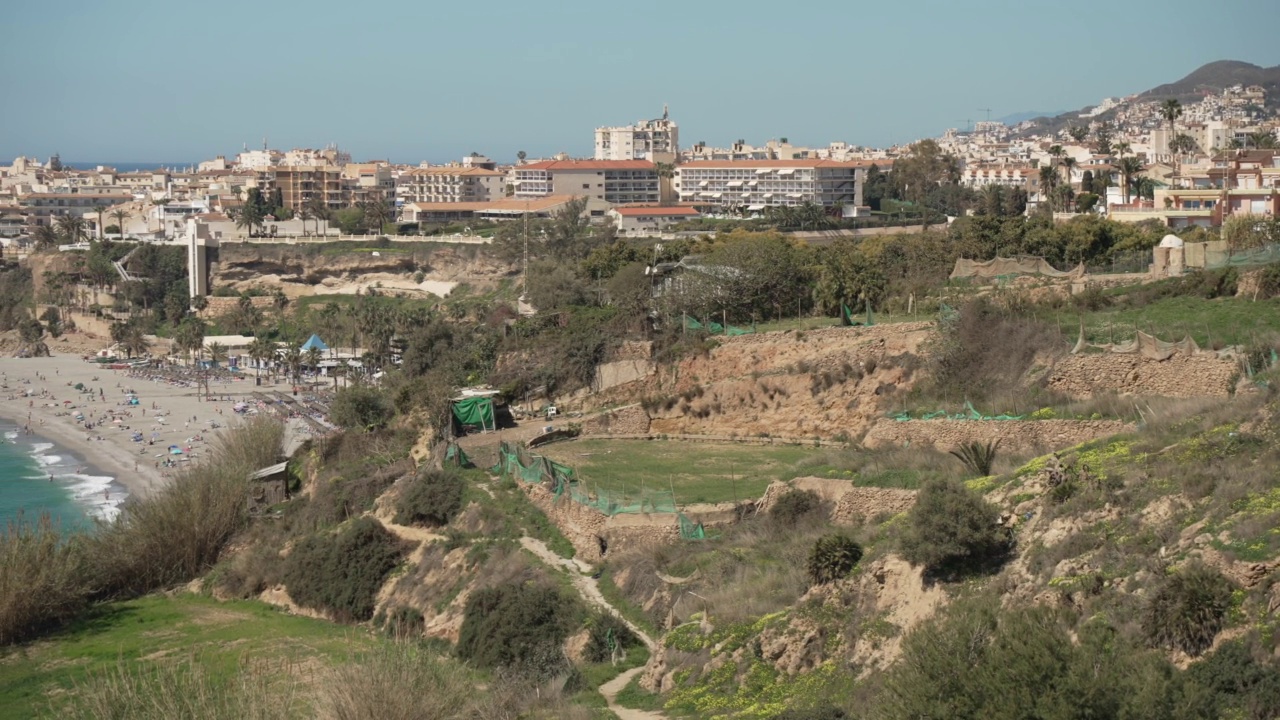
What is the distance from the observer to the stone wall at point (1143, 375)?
24.2 metres

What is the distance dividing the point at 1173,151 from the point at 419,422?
158 feet

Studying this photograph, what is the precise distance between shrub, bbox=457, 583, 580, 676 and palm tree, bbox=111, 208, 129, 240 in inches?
3774

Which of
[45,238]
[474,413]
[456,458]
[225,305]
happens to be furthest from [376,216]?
[456,458]

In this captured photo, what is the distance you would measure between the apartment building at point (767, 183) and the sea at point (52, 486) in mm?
42077

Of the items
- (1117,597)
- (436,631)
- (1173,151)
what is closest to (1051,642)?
(1117,597)

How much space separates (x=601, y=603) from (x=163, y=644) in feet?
29.7

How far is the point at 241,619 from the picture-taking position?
29109mm

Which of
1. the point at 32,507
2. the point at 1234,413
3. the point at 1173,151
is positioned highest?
the point at 1173,151

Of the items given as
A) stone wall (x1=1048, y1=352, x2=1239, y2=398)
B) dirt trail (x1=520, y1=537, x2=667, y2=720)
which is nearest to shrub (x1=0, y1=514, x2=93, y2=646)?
dirt trail (x1=520, y1=537, x2=667, y2=720)

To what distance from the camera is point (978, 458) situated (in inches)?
835

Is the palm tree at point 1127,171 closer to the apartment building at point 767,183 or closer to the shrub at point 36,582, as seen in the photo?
the apartment building at point 767,183

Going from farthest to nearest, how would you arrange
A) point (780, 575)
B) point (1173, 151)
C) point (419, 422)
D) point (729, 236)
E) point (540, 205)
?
point (540, 205) < point (1173, 151) < point (729, 236) < point (419, 422) < point (780, 575)

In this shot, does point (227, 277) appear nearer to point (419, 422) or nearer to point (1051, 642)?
point (419, 422)

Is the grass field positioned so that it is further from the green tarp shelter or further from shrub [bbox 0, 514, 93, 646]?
the green tarp shelter
